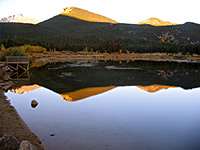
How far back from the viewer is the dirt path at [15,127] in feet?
26.6

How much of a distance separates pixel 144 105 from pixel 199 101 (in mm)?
4398

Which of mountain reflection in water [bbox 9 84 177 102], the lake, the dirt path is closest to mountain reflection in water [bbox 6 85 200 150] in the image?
the lake

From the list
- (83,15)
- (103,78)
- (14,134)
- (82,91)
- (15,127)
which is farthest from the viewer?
(83,15)

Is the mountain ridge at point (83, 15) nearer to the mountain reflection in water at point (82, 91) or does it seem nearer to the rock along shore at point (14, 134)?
the mountain reflection in water at point (82, 91)

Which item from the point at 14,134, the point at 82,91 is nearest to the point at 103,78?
the point at 82,91

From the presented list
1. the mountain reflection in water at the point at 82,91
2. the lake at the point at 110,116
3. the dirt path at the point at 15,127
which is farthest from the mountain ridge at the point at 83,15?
the dirt path at the point at 15,127

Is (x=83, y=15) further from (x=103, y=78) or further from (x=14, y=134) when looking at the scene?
(x=14, y=134)

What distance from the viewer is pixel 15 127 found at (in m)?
9.16

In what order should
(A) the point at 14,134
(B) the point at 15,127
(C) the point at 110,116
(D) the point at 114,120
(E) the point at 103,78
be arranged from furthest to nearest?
1. (E) the point at 103,78
2. (C) the point at 110,116
3. (D) the point at 114,120
4. (B) the point at 15,127
5. (A) the point at 14,134

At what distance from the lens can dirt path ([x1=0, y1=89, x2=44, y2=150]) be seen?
8094mm

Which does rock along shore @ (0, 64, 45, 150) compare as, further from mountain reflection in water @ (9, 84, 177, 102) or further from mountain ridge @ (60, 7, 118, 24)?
mountain ridge @ (60, 7, 118, 24)

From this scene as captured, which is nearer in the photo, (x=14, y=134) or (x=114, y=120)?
(x=14, y=134)

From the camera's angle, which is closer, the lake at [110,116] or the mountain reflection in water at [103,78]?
the lake at [110,116]

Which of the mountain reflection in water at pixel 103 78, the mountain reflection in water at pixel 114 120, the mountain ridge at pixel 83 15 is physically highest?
the mountain ridge at pixel 83 15
